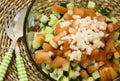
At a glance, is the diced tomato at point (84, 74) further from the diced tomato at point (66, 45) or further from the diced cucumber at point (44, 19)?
the diced cucumber at point (44, 19)

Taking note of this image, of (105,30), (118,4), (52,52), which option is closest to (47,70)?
(52,52)

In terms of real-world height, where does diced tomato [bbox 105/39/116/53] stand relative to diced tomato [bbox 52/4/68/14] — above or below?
below

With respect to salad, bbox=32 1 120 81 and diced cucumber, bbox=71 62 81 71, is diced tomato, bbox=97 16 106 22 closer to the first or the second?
salad, bbox=32 1 120 81

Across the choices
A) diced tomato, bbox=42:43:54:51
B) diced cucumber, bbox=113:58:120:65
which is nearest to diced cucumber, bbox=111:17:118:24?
diced cucumber, bbox=113:58:120:65

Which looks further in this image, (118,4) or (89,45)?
(118,4)

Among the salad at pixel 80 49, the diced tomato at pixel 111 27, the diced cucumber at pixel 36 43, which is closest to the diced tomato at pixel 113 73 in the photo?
the salad at pixel 80 49

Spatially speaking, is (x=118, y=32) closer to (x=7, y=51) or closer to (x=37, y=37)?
(x=37, y=37)

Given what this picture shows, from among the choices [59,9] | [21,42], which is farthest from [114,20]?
[21,42]

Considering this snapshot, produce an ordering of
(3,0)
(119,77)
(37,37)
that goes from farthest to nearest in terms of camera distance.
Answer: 1. (3,0)
2. (37,37)
3. (119,77)
